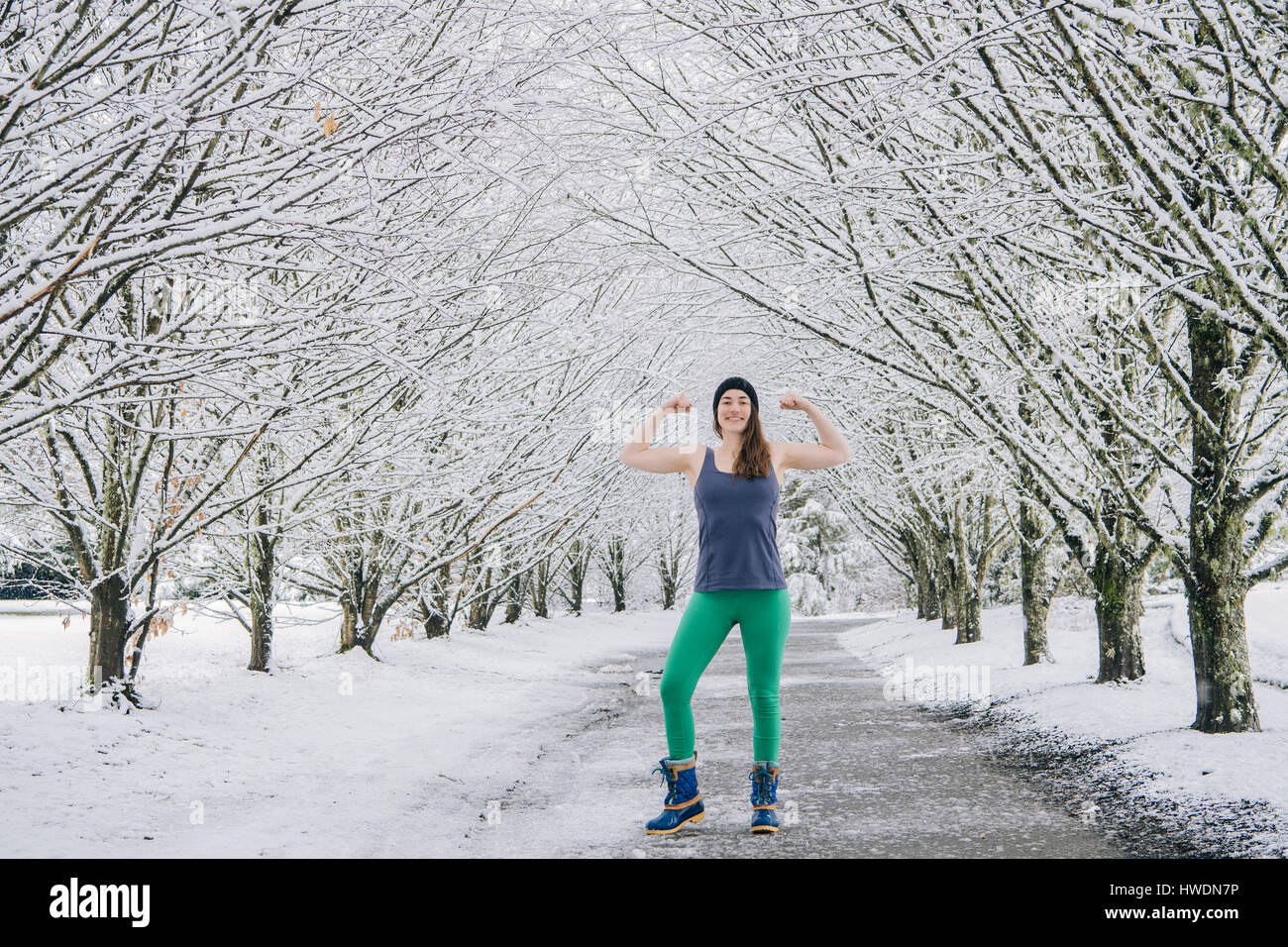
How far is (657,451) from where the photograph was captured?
4.16 metres

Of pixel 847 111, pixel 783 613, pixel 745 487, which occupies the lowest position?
pixel 783 613

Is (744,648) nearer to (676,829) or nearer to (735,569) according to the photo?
(735,569)

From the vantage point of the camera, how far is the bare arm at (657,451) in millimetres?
4105

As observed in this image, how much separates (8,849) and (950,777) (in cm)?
472

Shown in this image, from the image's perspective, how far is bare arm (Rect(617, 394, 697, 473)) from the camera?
13.5 feet

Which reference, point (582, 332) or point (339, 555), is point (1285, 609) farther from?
point (339, 555)

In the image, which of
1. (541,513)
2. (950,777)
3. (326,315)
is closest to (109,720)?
(326,315)

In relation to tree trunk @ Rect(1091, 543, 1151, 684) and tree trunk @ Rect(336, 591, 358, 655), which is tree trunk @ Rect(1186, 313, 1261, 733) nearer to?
tree trunk @ Rect(1091, 543, 1151, 684)

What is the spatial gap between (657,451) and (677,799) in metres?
1.54

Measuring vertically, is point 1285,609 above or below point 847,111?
below

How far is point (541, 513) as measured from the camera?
14508 mm

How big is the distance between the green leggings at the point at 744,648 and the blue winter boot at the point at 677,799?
0.11m

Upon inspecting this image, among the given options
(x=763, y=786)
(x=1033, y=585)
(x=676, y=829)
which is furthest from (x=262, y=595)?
(x=1033, y=585)

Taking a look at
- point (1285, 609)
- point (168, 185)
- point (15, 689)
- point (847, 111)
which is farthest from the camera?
point (1285, 609)
